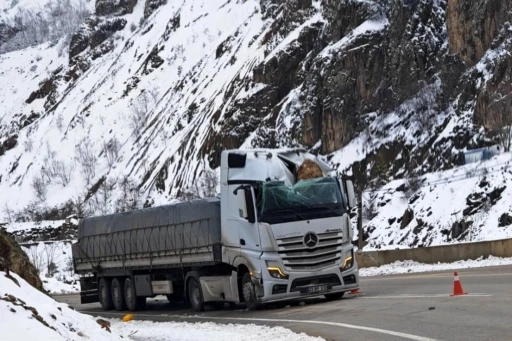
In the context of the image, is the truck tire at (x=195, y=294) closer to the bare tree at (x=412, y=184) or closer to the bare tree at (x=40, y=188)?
the bare tree at (x=412, y=184)

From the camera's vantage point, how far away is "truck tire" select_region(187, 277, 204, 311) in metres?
21.1

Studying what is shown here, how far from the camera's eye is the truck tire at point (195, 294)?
21.1 meters

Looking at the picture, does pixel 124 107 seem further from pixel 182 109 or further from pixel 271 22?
pixel 271 22

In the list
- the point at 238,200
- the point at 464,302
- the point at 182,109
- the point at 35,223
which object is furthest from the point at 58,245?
the point at 464,302

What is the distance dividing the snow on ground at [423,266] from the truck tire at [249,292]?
9.71m

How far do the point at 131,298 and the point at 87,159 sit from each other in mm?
101898

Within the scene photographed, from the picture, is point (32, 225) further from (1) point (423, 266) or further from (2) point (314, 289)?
(2) point (314, 289)

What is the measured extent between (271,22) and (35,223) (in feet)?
121

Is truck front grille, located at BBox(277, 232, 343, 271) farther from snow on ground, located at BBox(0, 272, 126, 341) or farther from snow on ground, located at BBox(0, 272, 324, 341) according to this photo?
snow on ground, located at BBox(0, 272, 126, 341)

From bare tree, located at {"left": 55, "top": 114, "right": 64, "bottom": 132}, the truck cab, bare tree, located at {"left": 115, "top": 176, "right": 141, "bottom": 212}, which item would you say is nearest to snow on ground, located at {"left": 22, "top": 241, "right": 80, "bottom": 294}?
bare tree, located at {"left": 115, "top": 176, "right": 141, "bottom": 212}

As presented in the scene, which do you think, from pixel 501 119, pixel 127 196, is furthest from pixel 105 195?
pixel 501 119

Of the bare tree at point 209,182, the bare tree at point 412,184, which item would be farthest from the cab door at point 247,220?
the bare tree at point 209,182

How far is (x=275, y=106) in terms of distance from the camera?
80.0 m

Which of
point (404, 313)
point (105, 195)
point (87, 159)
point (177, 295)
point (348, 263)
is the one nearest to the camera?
point (404, 313)
